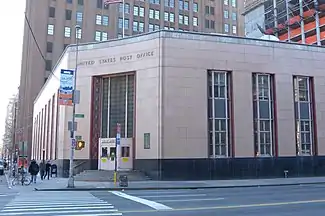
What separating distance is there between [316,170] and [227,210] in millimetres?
24786

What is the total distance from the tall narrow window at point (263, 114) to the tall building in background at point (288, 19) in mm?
38885

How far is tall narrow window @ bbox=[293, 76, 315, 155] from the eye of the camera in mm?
34250

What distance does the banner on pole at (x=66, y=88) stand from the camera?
23.7 m

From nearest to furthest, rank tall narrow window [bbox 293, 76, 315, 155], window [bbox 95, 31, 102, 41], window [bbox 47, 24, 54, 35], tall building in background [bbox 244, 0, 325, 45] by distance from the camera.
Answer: tall narrow window [bbox 293, 76, 315, 155] < window [bbox 47, 24, 54, 35] < tall building in background [bbox 244, 0, 325, 45] < window [bbox 95, 31, 102, 41]

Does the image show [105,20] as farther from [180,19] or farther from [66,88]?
[66,88]

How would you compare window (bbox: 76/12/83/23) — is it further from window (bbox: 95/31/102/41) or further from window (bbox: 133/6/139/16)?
window (bbox: 133/6/139/16)

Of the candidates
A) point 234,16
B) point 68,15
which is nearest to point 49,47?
point 68,15

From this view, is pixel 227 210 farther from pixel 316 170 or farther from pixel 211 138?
pixel 316 170

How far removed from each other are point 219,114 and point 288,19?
50.7 metres

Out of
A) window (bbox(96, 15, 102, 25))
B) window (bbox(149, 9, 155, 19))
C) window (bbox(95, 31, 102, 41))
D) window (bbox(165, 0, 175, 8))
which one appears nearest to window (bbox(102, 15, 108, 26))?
window (bbox(96, 15, 102, 25))

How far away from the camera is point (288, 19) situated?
7531cm

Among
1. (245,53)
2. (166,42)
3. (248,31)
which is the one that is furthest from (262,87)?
(248,31)

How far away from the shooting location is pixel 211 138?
3159 cm

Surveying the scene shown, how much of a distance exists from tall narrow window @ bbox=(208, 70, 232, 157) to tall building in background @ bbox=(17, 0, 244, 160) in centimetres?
3669
